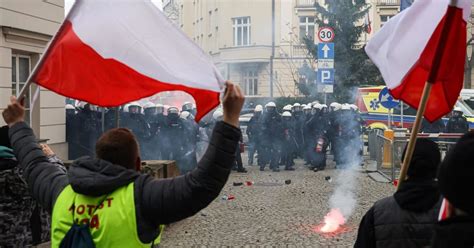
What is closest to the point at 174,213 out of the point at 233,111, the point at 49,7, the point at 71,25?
the point at 233,111

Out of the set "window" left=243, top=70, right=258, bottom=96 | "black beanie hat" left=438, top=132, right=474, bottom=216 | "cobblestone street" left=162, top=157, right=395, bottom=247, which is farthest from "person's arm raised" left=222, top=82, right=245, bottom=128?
"window" left=243, top=70, right=258, bottom=96

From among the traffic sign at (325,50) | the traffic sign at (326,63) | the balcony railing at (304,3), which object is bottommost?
the traffic sign at (326,63)

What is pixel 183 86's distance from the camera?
11.1 feet

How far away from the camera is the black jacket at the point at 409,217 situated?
3311 mm

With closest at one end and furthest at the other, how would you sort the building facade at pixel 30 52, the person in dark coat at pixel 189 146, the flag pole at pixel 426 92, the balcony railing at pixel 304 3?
the flag pole at pixel 426 92 → the building facade at pixel 30 52 → the person in dark coat at pixel 189 146 → the balcony railing at pixel 304 3

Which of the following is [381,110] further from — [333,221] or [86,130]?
[333,221]

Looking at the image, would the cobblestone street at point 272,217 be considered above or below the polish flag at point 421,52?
below

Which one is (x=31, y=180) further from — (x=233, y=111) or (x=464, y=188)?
(x=464, y=188)

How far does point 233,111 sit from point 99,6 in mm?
1304

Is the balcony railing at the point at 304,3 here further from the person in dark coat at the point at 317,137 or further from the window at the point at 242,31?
the person in dark coat at the point at 317,137

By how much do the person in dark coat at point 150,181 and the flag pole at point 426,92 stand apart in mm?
1120

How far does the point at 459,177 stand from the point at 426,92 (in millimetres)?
1354

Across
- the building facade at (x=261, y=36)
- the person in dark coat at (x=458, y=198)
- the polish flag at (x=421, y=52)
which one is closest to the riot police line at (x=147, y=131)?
the polish flag at (x=421, y=52)

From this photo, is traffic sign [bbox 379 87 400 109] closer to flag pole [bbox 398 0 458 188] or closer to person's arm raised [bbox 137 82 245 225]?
flag pole [bbox 398 0 458 188]
